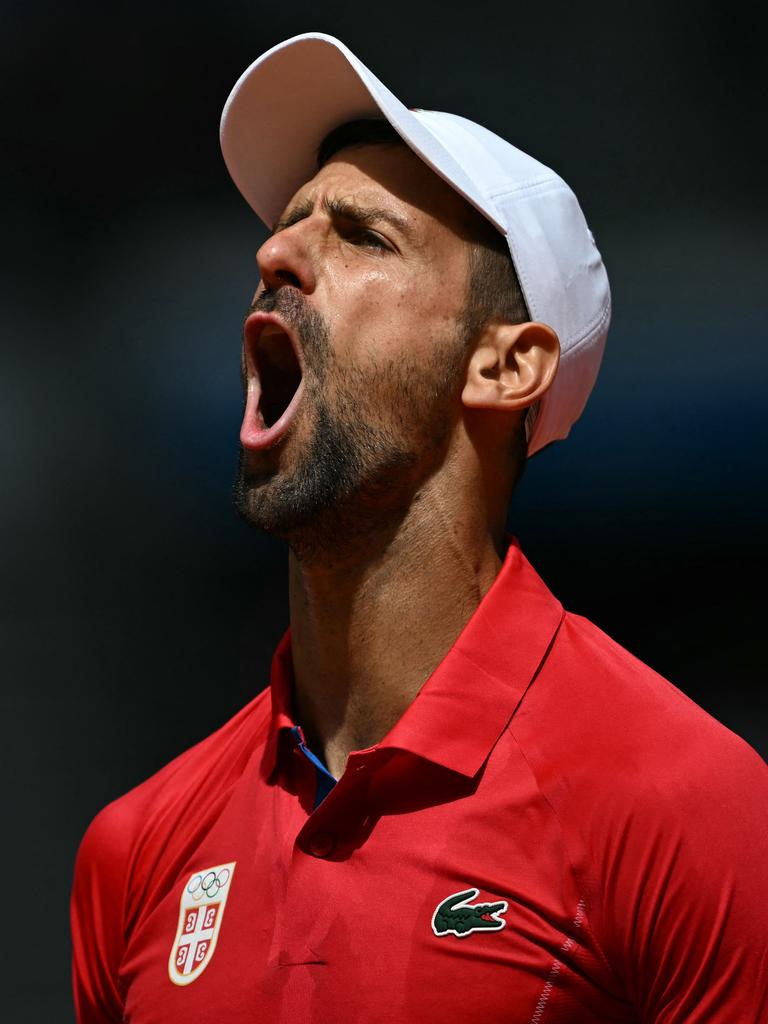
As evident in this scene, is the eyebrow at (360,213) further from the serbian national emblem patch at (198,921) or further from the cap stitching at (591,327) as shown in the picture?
the serbian national emblem patch at (198,921)

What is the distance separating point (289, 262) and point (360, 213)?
90mm

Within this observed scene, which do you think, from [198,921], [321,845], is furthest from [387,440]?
[198,921]

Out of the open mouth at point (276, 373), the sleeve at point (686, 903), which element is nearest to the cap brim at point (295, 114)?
the open mouth at point (276, 373)

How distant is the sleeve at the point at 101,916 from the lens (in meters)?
1.48

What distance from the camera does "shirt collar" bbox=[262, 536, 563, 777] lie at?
127 cm

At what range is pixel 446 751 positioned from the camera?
1.26m

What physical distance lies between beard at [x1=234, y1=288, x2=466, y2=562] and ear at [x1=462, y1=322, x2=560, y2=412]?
0.12 ft

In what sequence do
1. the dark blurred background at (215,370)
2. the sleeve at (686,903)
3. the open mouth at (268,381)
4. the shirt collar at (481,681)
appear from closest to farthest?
the sleeve at (686,903) < the shirt collar at (481,681) < the open mouth at (268,381) < the dark blurred background at (215,370)

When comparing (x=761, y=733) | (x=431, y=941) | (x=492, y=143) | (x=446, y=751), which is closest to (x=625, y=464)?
(x=761, y=733)

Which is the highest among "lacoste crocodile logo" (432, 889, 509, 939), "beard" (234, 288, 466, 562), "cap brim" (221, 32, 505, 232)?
"cap brim" (221, 32, 505, 232)

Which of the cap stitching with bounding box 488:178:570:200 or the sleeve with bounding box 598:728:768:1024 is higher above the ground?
the cap stitching with bounding box 488:178:570:200

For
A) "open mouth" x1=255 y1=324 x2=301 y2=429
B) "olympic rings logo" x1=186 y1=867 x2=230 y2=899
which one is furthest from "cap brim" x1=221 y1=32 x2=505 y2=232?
"olympic rings logo" x1=186 y1=867 x2=230 y2=899

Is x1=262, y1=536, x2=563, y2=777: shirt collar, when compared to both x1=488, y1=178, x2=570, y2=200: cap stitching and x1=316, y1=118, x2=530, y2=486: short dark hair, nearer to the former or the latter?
x1=316, y1=118, x2=530, y2=486: short dark hair

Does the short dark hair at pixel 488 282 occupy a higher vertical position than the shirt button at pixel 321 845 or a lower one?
higher
